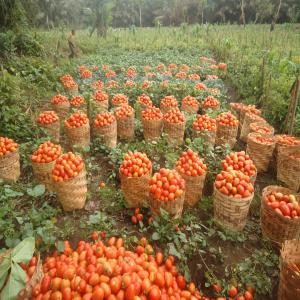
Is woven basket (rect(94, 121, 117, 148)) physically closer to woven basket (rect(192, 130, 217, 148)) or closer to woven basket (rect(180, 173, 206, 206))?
woven basket (rect(192, 130, 217, 148))

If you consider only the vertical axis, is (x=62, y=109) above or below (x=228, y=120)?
below

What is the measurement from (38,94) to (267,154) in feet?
20.5

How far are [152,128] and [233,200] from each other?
2.85 metres

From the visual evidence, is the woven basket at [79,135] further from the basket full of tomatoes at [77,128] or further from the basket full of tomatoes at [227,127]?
the basket full of tomatoes at [227,127]

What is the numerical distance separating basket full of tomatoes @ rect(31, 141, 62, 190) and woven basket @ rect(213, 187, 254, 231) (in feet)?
7.97

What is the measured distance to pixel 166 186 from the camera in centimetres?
348

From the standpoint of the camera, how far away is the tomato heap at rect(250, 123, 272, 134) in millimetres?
5502

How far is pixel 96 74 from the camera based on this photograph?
1110 centimetres

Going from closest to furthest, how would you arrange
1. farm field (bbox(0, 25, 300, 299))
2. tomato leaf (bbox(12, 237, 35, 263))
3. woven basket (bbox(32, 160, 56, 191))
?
tomato leaf (bbox(12, 237, 35, 263))
farm field (bbox(0, 25, 300, 299))
woven basket (bbox(32, 160, 56, 191))

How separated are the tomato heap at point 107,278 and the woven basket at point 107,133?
3.07 m

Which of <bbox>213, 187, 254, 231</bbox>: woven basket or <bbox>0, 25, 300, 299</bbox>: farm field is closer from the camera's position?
<bbox>0, 25, 300, 299</bbox>: farm field

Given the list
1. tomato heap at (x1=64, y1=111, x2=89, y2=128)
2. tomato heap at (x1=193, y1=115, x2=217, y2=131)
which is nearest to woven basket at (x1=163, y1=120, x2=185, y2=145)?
tomato heap at (x1=193, y1=115, x2=217, y2=131)

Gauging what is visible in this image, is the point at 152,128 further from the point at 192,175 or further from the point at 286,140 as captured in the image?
the point at 286,140

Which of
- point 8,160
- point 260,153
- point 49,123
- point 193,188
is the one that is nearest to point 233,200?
point 193,188
